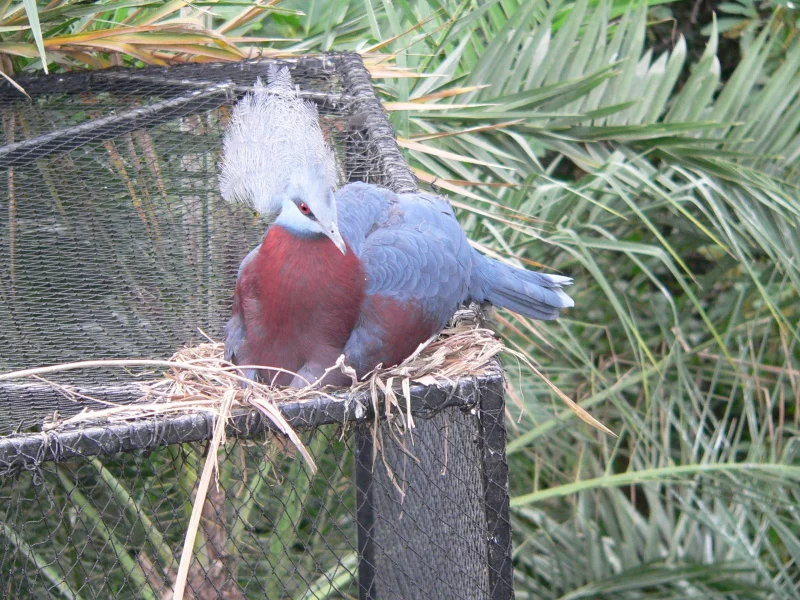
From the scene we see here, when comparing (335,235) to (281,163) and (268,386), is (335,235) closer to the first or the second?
(281,163)

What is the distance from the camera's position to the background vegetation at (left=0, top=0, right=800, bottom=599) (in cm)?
196

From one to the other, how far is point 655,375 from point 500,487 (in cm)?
148

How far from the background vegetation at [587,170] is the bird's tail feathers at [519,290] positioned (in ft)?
0.38

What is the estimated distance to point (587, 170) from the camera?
7.05ft

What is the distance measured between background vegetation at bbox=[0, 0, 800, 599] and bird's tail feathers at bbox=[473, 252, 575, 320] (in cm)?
12

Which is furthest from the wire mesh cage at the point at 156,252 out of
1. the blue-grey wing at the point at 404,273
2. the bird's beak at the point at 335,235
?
the bird's beak at the point at 335,235

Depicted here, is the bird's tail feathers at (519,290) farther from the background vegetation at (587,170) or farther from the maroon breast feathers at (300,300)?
the maroon breast feathers at (300,300)

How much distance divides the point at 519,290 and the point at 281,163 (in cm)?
60

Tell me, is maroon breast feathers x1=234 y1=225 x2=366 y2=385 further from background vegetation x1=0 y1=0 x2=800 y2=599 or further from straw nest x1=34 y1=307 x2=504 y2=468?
background vegetation x1=0 y1=0 x2=800 y2=599

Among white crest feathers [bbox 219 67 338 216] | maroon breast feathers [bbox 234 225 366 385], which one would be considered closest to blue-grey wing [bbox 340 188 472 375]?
maroon breast feathers [bbox 234 225 366 385]

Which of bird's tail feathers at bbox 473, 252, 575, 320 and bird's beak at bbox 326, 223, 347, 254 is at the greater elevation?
bird's beak at bbox 326, 223, 347, 254

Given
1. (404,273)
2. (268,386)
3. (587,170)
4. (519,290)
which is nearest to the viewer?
(268,386)

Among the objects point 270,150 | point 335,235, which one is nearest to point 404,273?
point 335,235

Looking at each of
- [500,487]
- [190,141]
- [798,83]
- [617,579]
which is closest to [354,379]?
[500,487]
